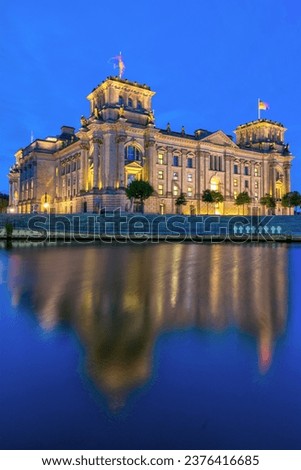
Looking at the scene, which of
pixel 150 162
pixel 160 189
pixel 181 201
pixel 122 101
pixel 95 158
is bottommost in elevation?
pixel 181 201

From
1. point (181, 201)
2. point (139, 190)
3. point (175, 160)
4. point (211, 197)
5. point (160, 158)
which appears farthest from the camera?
point (175, 160)

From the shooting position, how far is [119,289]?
9.78 meters

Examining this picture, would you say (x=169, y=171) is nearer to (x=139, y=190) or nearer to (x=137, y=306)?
(x=139, y=190)

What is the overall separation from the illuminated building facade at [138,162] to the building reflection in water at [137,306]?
48.4 meters

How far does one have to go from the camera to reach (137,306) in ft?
25.7

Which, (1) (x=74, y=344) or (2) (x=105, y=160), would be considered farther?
(2) (x=105, y=160)

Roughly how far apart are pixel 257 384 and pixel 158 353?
1.50m

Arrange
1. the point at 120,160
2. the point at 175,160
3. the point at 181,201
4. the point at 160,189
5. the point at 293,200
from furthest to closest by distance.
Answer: the point at 293,200, the point at 175,160, the point at 160,189, the point at 181,201, the point at 120,160

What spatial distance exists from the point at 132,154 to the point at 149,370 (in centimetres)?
6291

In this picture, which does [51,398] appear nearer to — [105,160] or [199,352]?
[199,352]

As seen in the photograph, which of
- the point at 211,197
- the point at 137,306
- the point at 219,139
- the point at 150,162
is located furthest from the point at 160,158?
the point at 137,306

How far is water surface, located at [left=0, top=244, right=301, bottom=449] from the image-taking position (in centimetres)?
306

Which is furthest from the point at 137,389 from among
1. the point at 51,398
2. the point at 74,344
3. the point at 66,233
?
the point at 66,233

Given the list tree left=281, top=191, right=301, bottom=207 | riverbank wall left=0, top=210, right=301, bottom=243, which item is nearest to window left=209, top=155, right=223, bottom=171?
tree left=281, top=191, right=301, bottom=207
